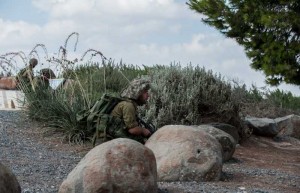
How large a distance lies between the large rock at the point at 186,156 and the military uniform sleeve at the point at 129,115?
A: 97cm

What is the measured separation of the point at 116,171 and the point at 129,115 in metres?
2.97

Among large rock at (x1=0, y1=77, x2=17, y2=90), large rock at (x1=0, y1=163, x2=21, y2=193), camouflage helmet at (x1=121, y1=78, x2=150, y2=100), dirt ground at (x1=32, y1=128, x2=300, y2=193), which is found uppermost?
large rock at (x1=0, y1=77, x2=17, y2=90)

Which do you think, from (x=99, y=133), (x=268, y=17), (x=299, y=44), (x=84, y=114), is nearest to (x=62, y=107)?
(x=84, y=114)

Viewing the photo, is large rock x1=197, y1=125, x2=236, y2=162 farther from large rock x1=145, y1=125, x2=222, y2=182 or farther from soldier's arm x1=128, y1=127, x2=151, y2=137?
large rock x1=145, y1=125, x2=222, y2=182

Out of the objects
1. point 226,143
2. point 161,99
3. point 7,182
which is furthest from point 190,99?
point 7,182

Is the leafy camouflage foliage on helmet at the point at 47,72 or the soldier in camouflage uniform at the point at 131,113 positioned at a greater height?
the leafy camouflage foliage on helmet at the point at 47,72

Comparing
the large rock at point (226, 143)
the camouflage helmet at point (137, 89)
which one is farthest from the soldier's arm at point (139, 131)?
the large rock at point (226, 143)

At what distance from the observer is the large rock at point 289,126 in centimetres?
1633

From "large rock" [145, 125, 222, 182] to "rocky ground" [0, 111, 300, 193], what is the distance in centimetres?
17

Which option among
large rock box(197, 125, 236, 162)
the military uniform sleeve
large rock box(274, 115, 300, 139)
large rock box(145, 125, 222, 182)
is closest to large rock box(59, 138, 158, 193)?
large rock box(145, 125, 222, 182)

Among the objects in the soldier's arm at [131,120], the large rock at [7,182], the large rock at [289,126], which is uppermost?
the soldier's arm at [131,120]

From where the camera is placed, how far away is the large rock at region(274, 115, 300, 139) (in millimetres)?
16328

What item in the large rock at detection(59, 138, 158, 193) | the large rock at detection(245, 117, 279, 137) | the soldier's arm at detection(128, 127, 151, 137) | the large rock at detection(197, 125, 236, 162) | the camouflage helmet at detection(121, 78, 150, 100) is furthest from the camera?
the large rock at detection(245, 117, 279, 137)

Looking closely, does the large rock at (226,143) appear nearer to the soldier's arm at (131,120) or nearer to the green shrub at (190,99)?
the soldier's arm at (131,120)
